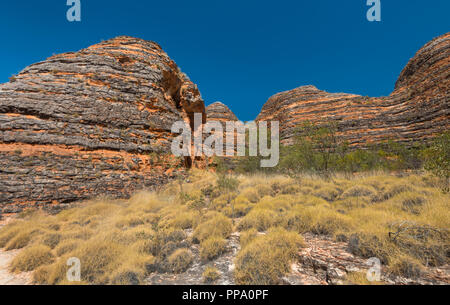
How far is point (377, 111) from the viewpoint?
79.4 feet

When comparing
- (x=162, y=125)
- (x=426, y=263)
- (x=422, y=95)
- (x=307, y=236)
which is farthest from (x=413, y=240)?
(x=422, y=95)

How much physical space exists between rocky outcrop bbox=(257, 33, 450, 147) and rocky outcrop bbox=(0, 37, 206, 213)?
14.5 m

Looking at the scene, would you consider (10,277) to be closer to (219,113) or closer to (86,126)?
(86,126)

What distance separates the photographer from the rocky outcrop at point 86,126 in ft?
25.8

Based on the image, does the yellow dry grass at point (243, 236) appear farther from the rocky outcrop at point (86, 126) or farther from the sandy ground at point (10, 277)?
the rocky outcrop at point (86, 126)

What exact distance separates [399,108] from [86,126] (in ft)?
115

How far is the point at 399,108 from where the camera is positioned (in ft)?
73.7

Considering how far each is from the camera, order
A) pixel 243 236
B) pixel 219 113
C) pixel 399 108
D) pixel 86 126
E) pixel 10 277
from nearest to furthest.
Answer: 1. pixel 10 277
2. pixel 243 236
3. pixel 86 126
4. pixel 399 108
5. pixel 219 113

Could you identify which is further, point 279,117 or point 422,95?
point 279,117

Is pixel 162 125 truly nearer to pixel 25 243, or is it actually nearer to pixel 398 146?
pixel 25 243

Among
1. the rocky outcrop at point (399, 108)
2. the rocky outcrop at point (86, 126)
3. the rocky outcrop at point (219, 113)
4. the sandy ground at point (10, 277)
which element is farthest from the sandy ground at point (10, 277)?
the rocky outcrop at point (219, 113)

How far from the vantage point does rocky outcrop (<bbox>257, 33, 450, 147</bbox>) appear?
18219 millimetres

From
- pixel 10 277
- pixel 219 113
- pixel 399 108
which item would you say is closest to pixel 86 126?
pixel 10 277
